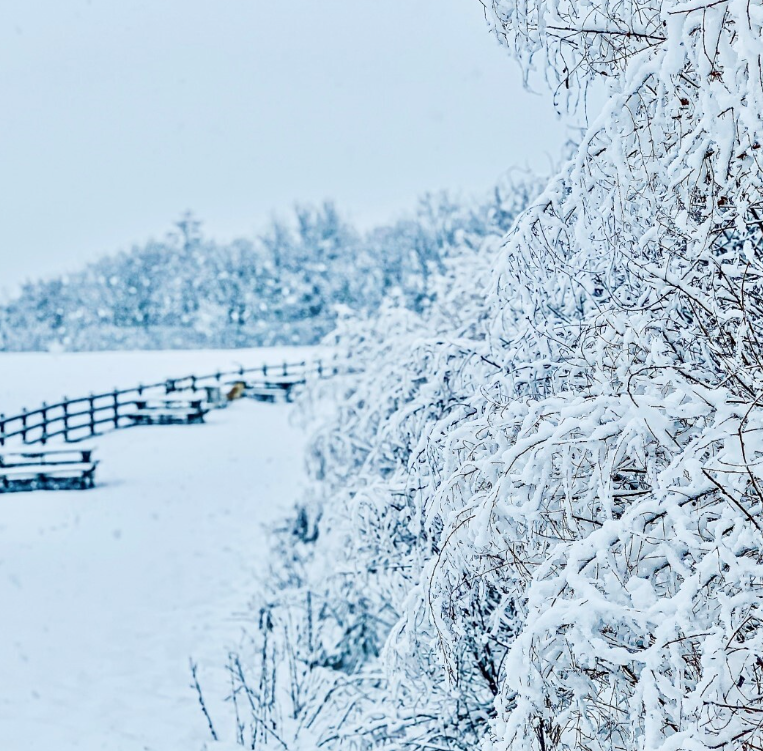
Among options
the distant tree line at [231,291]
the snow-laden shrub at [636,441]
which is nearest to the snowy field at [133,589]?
the snow-laden shrub at [636,441]

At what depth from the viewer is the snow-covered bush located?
2.25 meters

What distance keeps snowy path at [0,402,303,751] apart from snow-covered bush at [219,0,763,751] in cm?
410

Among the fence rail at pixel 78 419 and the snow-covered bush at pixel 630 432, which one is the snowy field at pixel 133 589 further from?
the snow-covered bush at pixel 630 432

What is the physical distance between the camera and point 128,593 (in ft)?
31.2

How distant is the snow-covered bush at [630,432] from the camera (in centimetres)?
225

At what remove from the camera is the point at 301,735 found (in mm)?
6648

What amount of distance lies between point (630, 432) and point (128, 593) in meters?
8.51

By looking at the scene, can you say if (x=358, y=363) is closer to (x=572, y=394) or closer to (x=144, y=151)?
(x=572, y=394)

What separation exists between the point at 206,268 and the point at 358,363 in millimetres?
51257

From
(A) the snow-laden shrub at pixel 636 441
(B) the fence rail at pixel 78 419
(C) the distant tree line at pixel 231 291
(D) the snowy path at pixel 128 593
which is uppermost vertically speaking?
(C) the distant tree line at pixel 231 291

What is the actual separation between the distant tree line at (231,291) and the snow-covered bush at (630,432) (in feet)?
160

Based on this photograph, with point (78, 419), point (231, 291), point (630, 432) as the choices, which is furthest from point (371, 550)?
point (231, 291)

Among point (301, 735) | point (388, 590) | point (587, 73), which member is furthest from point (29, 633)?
Answer: point (587, 73)

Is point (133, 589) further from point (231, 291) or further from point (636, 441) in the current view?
point (231, 291)
